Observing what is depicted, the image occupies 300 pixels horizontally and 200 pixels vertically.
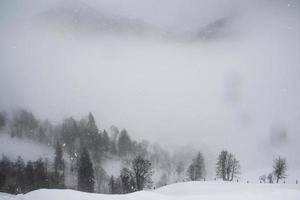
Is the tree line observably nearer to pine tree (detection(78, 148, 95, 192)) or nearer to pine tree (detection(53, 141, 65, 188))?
pine tree (detection(53, 141, 65, 188))

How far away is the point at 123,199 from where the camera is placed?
99.0ft

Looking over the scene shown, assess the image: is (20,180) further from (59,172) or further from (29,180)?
(59,172)

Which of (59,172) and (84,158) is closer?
(84,158)

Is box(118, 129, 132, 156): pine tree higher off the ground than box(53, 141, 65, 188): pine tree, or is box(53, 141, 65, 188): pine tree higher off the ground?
box(118, 129, 132, 156): pine tree

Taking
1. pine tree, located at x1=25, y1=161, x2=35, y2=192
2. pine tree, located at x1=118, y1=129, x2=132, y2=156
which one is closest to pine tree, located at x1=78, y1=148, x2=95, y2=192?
pine tree, located at x1=25, y1=161, x2=35, y2=192

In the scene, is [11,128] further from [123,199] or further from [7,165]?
[123,199]

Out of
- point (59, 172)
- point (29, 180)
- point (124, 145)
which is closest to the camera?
point (29, 180)

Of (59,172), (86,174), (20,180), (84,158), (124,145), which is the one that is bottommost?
→ (20,180)

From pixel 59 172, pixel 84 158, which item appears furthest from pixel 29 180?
pixel 84 158

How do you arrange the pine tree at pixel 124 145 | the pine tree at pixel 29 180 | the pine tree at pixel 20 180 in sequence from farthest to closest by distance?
the pine tree at pixel 124 145 → the pine tree at pixel 20 180 → the pine tree at pixel 29 180

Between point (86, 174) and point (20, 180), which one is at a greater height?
point (86, 174)

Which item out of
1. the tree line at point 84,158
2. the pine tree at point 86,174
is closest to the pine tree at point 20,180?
the tree line at point 84,158

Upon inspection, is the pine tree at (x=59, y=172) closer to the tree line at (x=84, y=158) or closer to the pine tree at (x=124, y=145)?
the tree line at (x=84, y=158)

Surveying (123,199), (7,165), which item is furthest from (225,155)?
(7,165)
